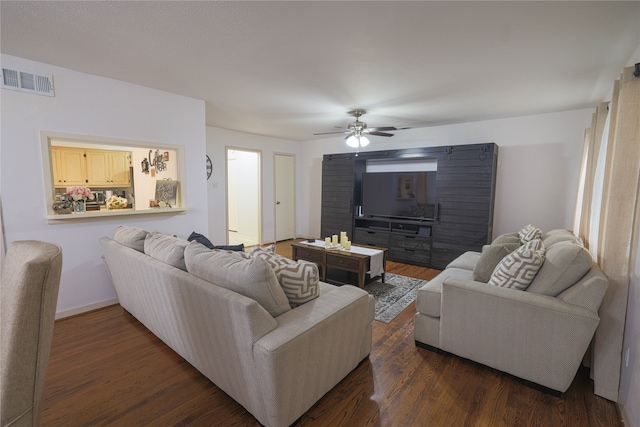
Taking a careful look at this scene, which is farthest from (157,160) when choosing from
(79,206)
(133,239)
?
(133,239)

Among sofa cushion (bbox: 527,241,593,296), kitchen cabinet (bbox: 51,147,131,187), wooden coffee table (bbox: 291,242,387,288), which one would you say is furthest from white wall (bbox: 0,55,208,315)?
sofa cushion (bbox: 527,241,593,296)

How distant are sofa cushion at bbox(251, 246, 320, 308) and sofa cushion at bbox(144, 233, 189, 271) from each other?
0.60m

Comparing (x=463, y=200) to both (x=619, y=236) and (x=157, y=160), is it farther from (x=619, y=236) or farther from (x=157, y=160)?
(x=157, y=160)

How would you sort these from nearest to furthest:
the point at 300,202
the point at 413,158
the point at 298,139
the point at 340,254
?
the point at 340,254 → the point at 413,158 → the point at 298,139 → the point at 300,202

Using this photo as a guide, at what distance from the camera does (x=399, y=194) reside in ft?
16.5

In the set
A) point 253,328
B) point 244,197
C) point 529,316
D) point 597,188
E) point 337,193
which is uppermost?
point 597,188

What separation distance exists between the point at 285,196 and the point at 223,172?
170cm

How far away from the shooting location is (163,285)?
191 centimetres

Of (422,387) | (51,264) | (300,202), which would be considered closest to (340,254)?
(422,387)

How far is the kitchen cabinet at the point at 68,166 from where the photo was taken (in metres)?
4.89

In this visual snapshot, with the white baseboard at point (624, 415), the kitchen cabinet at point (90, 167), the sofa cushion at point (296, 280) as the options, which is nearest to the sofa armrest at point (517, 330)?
the white baseboard at point (624, 415)

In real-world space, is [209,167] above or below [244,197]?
above

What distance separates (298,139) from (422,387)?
222 inches

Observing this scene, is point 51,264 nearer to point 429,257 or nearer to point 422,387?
point 422,387
